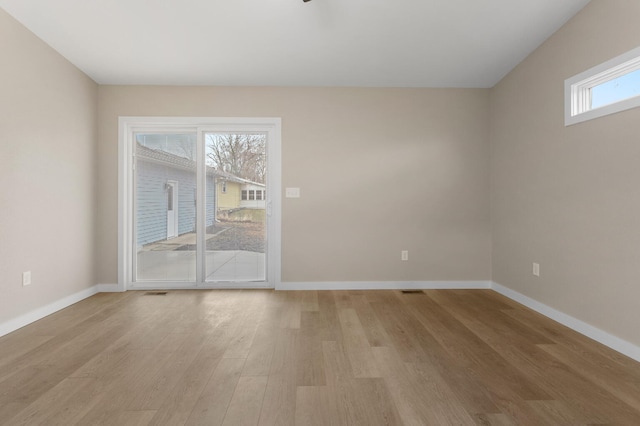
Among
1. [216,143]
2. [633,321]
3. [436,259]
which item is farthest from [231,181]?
[633,321]

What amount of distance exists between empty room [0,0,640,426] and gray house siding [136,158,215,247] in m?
0.04

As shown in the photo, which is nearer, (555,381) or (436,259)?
(555,381)

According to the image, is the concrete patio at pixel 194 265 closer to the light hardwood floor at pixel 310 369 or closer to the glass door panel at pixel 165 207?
the glass door panel at pixel 165 207

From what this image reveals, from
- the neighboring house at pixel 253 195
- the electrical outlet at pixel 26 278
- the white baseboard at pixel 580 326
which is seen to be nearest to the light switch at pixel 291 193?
the neighboring house at pixel 253 195

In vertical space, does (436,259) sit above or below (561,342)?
above

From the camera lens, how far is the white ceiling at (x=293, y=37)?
110 inches

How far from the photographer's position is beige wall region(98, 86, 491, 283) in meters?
4.38

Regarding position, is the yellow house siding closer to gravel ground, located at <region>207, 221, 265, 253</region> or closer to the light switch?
gravel ground, located at <region>207, 221, 265, 253</region>

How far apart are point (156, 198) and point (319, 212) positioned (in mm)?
2121

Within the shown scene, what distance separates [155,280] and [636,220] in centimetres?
490

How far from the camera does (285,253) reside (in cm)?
439

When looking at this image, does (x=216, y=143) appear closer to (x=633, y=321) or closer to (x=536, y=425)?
(x=536, y=425)

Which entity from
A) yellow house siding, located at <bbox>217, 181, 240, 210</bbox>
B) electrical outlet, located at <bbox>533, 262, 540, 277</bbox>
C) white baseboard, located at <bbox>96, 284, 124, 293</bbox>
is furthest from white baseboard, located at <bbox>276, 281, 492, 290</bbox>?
white baseboard, located at <bbox>96, 284, 124, 293</bbox>

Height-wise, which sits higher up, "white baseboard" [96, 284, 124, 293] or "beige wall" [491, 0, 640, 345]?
"beige wall" [491, 0, 640, 345]
